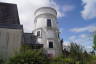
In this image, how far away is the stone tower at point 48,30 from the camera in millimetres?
28516

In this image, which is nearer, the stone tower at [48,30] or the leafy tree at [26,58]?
the leafy tree at [26,58]

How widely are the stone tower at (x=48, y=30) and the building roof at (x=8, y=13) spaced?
635cm

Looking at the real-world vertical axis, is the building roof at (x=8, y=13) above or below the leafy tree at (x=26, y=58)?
above

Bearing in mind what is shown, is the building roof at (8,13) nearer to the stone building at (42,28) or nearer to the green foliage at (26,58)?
the stone building at (42,28)

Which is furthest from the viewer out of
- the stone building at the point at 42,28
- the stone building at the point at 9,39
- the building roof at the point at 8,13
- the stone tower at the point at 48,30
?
the stone tower at the point at 48,30

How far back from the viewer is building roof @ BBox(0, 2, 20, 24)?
23.5m

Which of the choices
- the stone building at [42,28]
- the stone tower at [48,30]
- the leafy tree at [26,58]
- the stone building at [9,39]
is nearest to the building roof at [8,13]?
the stone building at [42,28]

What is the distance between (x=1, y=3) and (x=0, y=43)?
31.6 ft

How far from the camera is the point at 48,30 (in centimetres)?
2914

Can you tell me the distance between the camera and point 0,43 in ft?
59.9

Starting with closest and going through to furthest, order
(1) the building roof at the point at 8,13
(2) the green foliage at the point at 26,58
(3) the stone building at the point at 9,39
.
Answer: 1. (2) the green foliage at the point at 26,58
2. (3) the stone building at the point at 9,39
3. (1) the building roof at the point at 8,13

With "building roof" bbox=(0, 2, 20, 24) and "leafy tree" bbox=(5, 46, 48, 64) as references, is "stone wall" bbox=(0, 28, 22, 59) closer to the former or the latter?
"leafy tree" bbox=(5, 46, 48, 64)

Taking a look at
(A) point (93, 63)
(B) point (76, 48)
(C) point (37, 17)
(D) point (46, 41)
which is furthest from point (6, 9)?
(A) point (93, 63)

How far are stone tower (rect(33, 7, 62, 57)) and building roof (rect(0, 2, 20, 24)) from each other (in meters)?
6.35
